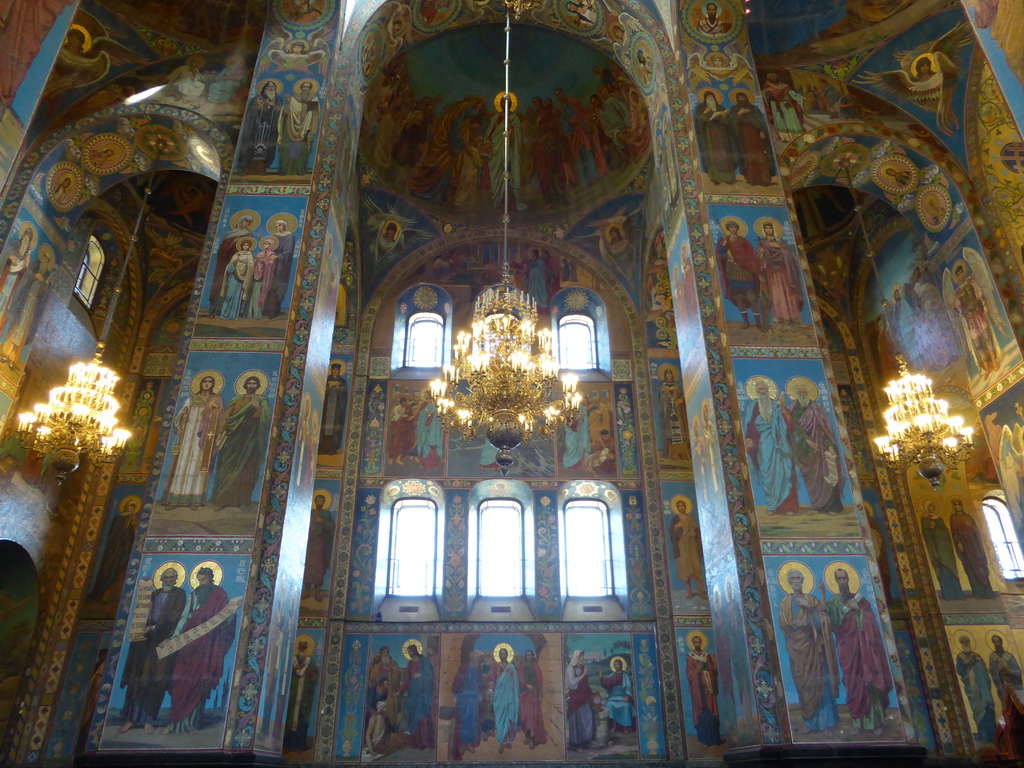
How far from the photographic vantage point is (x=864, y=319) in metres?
14.8

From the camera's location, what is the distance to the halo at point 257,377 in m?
8.60

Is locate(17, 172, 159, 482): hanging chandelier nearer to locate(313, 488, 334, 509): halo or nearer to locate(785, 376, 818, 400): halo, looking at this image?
locate(313, 488, 334, 509): halo

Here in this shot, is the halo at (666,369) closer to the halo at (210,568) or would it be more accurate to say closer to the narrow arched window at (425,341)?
the narrow arched window at (425,341)

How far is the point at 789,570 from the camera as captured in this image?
7832mm

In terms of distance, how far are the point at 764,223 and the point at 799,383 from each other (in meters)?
2.28

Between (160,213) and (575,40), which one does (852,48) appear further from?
(160,213)

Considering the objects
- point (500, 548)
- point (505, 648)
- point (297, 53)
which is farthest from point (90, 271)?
point (505, 648)

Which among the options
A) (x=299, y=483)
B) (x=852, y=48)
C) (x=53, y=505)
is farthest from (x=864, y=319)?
(x=53, y=505)

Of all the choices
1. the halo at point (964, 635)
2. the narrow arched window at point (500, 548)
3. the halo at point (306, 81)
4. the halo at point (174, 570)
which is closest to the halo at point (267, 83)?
the halo at point (306, 81)

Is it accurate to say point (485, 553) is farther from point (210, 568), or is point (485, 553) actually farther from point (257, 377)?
point (210, 568)

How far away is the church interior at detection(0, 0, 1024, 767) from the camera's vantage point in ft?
25.5

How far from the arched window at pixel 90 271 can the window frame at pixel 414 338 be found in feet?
18.2

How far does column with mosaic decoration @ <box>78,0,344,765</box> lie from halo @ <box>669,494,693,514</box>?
6371 mm

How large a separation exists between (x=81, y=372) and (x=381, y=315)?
19.2ft
